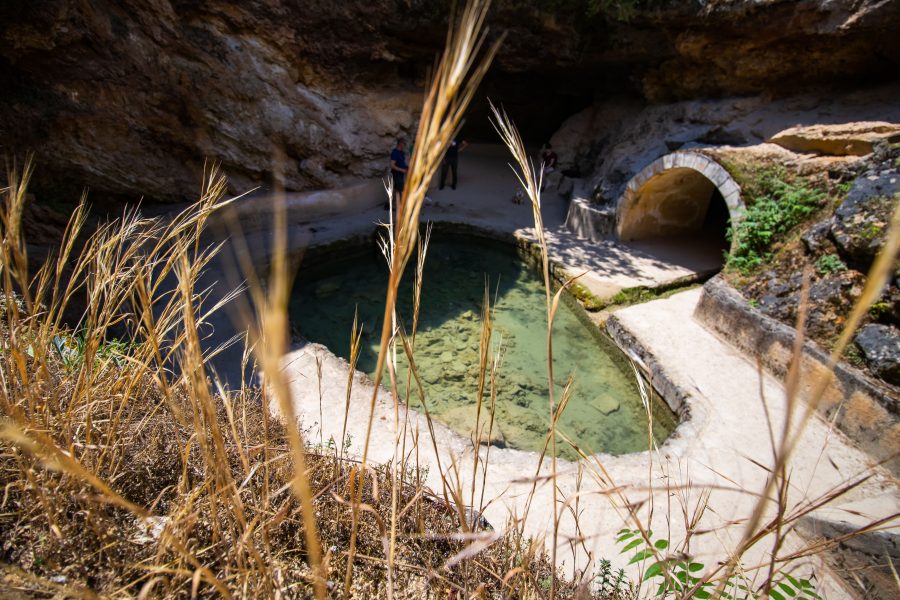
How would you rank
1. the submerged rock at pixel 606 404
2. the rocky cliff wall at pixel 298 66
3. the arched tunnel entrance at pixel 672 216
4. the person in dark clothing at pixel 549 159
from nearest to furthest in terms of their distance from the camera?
the submerged rock at pixel 606 404 → the rocky cliff wall at pixel 298 66 → the arched tunnel entrance at pixel 672 216 → the person in dark clothing at pixel 549 159

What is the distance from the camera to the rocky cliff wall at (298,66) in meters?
6.51

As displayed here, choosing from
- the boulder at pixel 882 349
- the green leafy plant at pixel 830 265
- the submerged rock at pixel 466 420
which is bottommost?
the submerged rock at pixel 466 420

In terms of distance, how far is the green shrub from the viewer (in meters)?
6.20

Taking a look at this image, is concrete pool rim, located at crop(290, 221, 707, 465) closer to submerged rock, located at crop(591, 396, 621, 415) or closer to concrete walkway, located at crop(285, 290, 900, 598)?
concrete walkway, located at crop(285, 290, 900, 598)

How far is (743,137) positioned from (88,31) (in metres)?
11.2

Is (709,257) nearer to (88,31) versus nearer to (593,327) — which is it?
(593,327)

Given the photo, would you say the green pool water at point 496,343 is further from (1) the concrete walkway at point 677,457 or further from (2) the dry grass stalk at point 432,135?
(2) the dry grass stalk at point 432,135

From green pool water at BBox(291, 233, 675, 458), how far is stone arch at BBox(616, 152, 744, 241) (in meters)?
2.22

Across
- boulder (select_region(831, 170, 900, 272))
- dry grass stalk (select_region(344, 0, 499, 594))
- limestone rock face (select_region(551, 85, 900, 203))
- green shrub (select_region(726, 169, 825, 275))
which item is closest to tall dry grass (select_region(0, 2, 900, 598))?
dry grass stalk (select_region(344, 0, 499, 594))

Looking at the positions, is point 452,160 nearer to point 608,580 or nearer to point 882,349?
point 882,349

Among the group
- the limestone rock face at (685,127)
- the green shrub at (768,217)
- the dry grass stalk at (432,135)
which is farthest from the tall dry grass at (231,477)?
the limestone rock face at (685,127)

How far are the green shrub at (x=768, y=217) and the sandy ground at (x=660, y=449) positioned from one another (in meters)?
0.93

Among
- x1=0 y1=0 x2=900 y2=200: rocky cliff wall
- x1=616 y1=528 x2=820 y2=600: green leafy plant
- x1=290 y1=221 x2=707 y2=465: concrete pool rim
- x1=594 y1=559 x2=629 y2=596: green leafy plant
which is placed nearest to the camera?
x1=616 y1=528 x2=820 y2=600: green leafy plant

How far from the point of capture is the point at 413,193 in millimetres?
797
